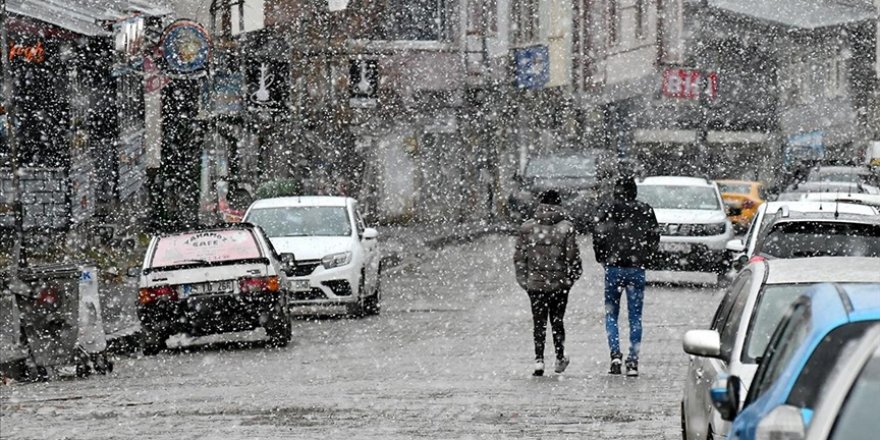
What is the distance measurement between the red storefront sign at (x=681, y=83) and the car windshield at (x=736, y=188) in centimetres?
1569

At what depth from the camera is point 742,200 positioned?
140 ft

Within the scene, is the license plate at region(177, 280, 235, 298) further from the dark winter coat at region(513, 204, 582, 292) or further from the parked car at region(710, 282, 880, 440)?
the parked car at region(710, 282, 880, 440)

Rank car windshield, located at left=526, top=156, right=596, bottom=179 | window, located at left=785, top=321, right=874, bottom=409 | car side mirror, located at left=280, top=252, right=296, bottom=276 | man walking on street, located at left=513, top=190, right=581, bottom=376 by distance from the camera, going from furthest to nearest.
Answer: car windshield, located at left=526, top=156, right=596, bottom=179 → car side mirror, located at left=280, top=252, right=296, bottom=276 → man walking on street, located at left=513, top=190, right=581, bottom=376 → window, located at left=785, top=321, right=874, bottom=409

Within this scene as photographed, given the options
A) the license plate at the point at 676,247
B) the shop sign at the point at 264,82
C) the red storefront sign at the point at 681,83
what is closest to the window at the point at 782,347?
the license plate at the point at 676,247

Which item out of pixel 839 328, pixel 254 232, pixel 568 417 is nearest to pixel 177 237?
pixel 254 232

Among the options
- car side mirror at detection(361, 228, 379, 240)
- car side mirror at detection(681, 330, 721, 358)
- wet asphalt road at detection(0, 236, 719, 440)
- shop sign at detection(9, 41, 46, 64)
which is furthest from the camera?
shop sign at detection(9, 41, 46, 64)

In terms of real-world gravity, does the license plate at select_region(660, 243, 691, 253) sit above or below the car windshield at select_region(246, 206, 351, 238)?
below

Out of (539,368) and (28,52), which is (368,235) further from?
(539,368)

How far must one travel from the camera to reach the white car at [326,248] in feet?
73.5

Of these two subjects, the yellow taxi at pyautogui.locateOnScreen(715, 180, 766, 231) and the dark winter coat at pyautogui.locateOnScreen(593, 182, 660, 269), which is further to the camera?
the yellow taxi at pyautogui.locateOnScreen(715, 180, 766, 231)

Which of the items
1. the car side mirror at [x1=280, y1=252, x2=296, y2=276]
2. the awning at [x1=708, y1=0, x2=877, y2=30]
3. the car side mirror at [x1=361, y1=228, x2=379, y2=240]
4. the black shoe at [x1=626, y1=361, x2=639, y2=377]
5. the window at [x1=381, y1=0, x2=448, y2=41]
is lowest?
the black shoe at [x1=626, y1=361, x2=639, y2=377]

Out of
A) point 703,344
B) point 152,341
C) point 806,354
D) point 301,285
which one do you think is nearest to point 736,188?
point 301,285

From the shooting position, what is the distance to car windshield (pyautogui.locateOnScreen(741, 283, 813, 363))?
29.2 feet

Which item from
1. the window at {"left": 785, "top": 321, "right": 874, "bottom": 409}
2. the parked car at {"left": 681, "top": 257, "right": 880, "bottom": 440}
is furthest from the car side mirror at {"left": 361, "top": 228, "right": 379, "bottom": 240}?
the window at {"left": 785, "top": 321, "right": 874, "bottom": 409}
